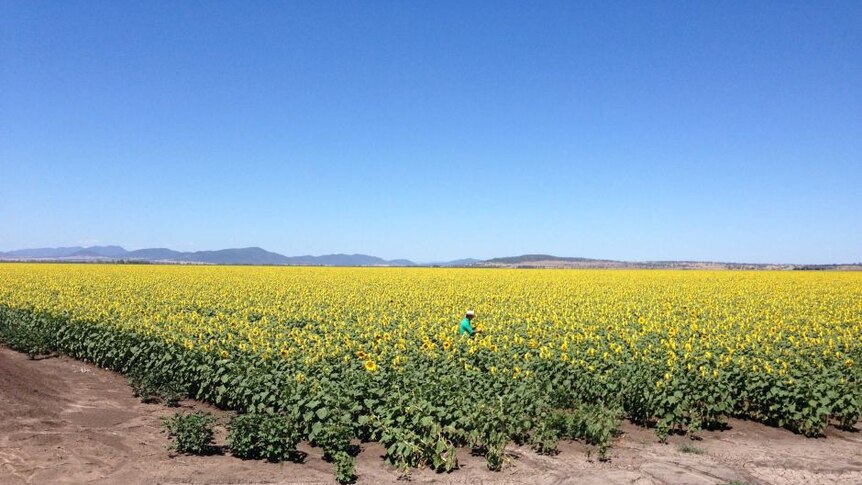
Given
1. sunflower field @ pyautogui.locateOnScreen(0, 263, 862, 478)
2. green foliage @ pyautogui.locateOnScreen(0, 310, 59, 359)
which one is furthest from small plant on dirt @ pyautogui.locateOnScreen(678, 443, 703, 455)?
green foliage @ pyautogui.locateOnScreen(0, 310, 59, 359)

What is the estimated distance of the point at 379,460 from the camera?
27.5 ft

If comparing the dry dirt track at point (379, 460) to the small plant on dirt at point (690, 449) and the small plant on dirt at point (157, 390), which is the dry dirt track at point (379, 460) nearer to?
the small plant on dirt at point (690, 449)

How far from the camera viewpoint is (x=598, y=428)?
28.7 ft

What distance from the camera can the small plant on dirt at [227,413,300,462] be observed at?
26.5 ft

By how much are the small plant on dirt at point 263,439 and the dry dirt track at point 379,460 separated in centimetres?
18

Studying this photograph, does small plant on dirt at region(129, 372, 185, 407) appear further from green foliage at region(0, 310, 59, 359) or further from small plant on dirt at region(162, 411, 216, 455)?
green foliage at region(0, 310, 59, 359)

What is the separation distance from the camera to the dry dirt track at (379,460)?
7554 millimetres

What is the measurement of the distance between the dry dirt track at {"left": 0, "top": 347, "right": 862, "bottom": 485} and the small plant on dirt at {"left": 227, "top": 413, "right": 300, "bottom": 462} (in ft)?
0.58

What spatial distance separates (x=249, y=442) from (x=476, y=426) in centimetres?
335

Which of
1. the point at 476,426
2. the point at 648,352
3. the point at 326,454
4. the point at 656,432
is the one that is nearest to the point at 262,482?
the point at 326,454

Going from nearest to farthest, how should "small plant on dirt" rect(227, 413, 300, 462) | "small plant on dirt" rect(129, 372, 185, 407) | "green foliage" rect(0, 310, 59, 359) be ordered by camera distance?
"small plant on dirt" rect(227, 413, 300, 462) < "small plant on dirt" rect(129, 372, 185, 407) < "green foliage" rect(0, 310, 59, 359)

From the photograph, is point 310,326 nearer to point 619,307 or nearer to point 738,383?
point 738,383

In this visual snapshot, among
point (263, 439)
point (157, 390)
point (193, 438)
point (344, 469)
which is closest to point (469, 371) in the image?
point (344, 469)

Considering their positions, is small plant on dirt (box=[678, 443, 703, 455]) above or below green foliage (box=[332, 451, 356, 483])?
below
